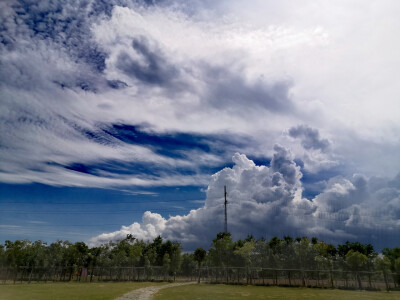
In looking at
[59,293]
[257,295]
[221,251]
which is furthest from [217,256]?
[59,293]

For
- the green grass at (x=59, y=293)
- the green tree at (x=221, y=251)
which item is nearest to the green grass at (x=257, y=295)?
the green grass at (x=59, y=293)

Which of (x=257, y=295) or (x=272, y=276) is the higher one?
(x=257, y=295)

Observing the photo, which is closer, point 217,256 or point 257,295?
point 257,295

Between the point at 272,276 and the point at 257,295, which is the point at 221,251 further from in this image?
the point at 257,295

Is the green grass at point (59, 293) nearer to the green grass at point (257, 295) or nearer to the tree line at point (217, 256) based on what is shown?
the green grass at point (257, 295)

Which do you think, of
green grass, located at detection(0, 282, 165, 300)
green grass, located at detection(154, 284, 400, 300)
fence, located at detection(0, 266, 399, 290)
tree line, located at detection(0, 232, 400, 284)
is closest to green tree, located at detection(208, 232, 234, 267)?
tree line, located at detection(0, 232, 400, 284)

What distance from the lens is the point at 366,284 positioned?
169 ft

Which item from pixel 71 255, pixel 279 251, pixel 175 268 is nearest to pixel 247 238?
pixel 279 251

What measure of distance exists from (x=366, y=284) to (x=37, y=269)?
67797 millimetres

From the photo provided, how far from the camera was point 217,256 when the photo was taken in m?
78.2

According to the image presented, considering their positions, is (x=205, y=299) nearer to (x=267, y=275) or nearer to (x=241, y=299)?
(x=241, y=299)

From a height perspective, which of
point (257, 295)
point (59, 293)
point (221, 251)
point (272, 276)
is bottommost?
point (272, 276)

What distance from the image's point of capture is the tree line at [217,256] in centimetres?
5691

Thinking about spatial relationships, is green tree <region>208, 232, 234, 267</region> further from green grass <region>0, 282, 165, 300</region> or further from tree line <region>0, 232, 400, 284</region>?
green grass <region>0, 282, 165, 300</region>
